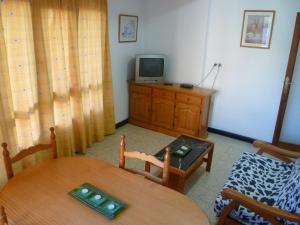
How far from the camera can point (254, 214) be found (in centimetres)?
193

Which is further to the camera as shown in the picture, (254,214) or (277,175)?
(277,175)

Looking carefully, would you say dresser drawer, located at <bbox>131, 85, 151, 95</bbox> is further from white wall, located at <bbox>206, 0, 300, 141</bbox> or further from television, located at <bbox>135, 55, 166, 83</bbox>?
white wall, located at <bbox>206, 0, 300, 141</bbox>

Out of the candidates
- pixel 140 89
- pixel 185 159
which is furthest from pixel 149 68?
pixel 185 159

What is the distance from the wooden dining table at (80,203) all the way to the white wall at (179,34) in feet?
9.69

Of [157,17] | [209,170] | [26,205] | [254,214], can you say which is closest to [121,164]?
[26,205]

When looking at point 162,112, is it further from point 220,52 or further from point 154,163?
point 154,163

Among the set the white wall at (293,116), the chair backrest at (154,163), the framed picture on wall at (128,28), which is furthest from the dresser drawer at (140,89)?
the chair backrest at (154,163)

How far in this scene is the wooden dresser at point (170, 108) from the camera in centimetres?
395

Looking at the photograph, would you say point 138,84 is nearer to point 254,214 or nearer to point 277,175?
point 277,175

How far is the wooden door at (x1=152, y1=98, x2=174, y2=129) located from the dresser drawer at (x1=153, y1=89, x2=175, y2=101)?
6 cm

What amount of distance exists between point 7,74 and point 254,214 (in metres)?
2.54

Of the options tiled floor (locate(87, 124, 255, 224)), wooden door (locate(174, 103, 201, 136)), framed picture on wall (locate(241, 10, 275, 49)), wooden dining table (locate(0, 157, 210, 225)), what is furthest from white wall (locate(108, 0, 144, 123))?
wooden dining table (locate(0, 157, 210, 225))

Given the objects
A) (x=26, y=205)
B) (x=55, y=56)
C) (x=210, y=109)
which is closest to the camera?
(x=26, y=205)

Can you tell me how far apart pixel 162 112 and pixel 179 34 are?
55.1 inches
